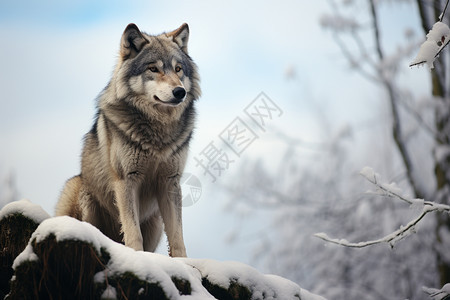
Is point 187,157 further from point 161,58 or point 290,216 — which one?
point 290,216

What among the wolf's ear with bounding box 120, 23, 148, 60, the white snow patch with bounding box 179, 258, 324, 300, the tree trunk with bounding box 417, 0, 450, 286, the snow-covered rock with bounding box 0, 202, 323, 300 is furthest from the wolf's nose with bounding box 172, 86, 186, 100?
the tree trunk with bounding box 417, 0, 450, 286

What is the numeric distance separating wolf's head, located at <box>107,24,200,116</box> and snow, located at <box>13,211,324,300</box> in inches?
63.9

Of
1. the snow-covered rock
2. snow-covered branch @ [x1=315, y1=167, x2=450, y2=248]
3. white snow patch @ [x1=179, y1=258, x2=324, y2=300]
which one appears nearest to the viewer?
the snow-covered rock

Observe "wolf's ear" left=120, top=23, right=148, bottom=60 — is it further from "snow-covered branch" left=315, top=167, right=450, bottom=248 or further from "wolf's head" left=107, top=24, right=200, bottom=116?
"snow-covered branch" left=315, top=167, right=450, bottom=248

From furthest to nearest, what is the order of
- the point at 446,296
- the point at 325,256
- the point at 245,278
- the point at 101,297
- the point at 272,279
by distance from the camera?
the point at 325,256, the point at 272,279, the point at 245,278, the point at 446,296, the point at 101,297

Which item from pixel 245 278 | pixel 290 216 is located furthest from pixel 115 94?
pixel 290 216

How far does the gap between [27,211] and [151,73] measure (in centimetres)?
170

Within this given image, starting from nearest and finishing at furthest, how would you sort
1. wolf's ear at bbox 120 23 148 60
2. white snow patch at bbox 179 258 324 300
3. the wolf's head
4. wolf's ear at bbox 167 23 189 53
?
white snow patch at bbox 179 258 324 300, the wolf's head, wolf's ear at bbox 120 23 148 60, wolf's ear at bbox 167 23 189 53

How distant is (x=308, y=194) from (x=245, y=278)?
8.44m


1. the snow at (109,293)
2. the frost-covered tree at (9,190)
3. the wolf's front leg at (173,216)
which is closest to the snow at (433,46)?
the snow at (109,293)

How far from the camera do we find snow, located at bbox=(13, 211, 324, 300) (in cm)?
259

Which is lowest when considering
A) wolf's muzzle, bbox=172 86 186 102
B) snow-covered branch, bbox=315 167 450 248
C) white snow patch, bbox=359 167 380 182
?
snow-covered branch, bbox=315 167 450 248

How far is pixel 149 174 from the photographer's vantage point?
4289mm

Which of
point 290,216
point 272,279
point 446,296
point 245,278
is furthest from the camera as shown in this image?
point 290,216
